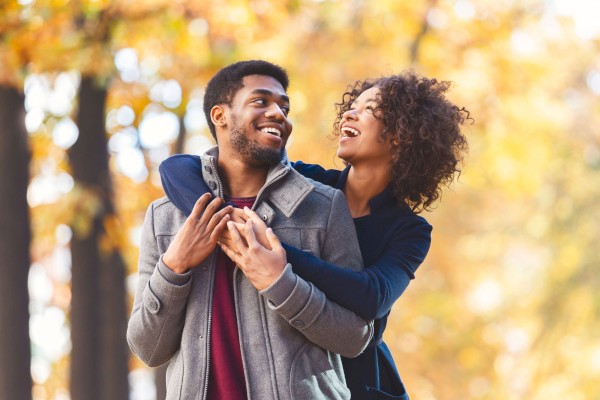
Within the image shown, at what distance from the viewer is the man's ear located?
409 cm

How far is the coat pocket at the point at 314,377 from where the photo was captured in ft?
11.9

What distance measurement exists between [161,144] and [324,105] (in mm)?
2601

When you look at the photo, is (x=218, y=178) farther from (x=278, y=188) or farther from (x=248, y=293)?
(x=248, y=293)

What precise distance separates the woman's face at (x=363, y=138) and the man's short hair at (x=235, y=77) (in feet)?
1.26

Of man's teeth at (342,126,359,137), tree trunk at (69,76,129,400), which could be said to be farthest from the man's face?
tree trunk at (69,76,129,400)

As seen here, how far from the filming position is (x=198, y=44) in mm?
10078

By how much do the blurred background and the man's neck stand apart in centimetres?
179

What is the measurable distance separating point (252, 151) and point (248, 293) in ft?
1.81

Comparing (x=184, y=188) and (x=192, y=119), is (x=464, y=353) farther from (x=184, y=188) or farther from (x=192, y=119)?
(x=184, y=188)

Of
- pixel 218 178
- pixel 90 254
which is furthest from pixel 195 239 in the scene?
pixel 90 254

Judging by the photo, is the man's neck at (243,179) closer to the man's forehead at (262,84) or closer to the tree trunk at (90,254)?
the man's forehead at (262,84)

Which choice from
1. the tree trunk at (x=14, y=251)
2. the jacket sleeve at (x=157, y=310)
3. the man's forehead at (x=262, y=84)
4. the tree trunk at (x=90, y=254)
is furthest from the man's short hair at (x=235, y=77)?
the tree trunk at (x=90, y=254)

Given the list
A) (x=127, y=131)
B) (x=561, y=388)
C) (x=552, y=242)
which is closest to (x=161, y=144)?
(x=127, y=131)

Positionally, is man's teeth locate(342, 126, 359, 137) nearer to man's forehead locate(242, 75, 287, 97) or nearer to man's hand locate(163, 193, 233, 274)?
man's forehead locate(242, 75, 287, 97)
